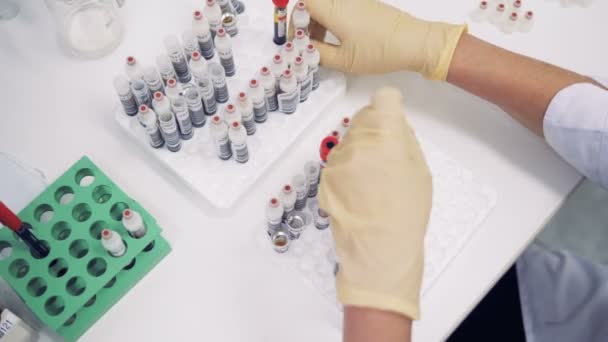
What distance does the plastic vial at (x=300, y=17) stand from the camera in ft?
2.98

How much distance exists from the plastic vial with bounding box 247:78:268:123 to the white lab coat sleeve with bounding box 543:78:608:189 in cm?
46

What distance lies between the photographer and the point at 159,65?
907mm

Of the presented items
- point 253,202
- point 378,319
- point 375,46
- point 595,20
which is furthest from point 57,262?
point 595,20

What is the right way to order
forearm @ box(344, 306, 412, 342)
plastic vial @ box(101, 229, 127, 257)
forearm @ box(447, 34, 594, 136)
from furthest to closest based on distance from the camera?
1. forearm @ box(447, 34, 594, 136)
2. plastic vial @ box(101, 229, 127, 257)
3. forearm @ box(344, 306, 412, 342)

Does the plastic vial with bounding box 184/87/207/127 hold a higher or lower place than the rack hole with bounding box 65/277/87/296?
higher

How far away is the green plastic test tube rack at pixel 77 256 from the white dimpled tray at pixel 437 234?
7.7 inches

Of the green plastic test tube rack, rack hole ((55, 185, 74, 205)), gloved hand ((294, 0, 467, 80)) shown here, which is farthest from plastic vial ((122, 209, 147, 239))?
gloved hand ((294, 0, 467, 80))

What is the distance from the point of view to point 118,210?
838mm

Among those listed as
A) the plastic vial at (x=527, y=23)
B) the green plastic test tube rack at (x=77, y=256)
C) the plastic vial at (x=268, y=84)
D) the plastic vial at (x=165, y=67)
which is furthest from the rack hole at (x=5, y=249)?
the plastic vial at (x=527, y=23)

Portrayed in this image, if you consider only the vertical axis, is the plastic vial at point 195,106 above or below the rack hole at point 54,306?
above

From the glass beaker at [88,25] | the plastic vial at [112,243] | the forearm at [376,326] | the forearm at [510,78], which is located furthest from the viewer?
the glass beaker at [88,25]

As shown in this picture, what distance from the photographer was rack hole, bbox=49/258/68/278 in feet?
2.61

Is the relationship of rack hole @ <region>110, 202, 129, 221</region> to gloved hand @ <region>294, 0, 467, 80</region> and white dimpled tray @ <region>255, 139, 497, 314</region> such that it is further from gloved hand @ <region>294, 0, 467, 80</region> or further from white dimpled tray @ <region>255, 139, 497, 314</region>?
gloved hand @ <region>294, 0, 467, 80</region>

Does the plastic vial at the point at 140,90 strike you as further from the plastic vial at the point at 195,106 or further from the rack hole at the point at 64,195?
the rack hole at the point at 64,195
